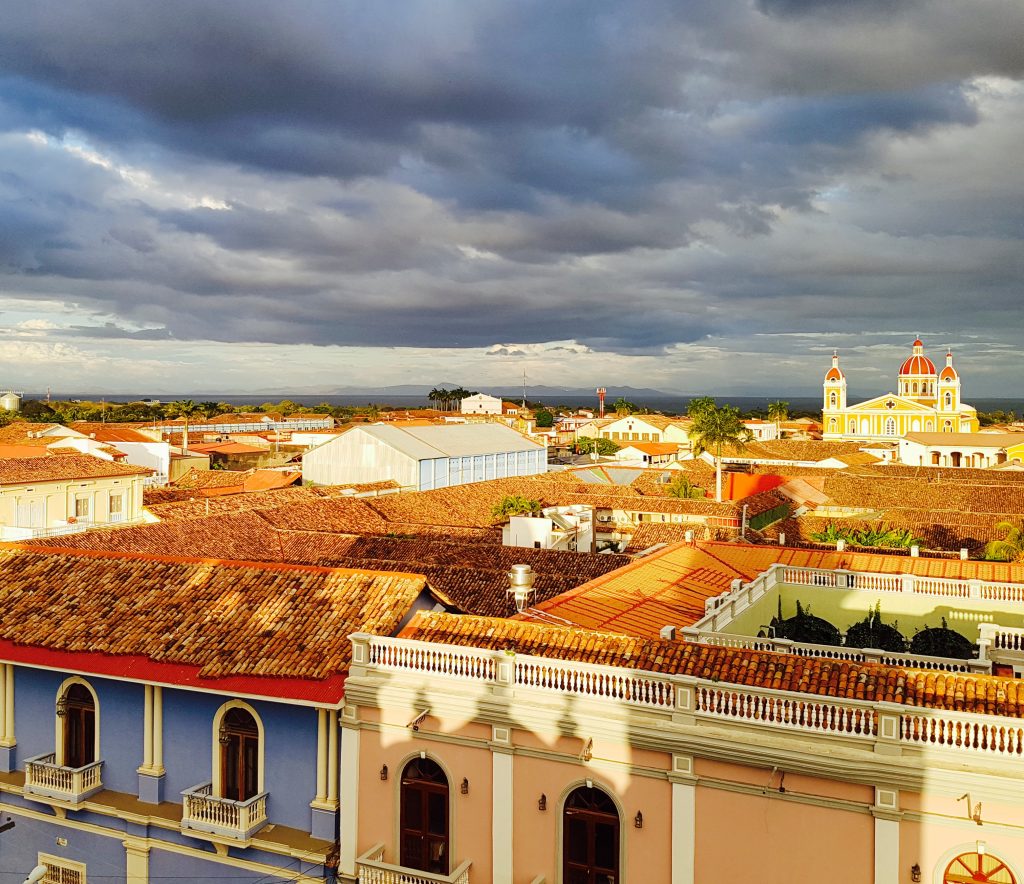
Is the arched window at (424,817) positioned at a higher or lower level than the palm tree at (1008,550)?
lower

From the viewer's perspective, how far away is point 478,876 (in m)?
12.8

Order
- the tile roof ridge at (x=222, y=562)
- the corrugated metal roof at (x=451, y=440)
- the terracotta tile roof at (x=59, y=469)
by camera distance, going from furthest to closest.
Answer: the corrugated metal roof at (x=451, y=440) → the terracotta tile roof at (x=59, y=469) → the tile roof ridge at (x=222, y=562)

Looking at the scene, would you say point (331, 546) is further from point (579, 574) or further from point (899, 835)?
point (899, 835)

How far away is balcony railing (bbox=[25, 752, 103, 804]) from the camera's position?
15.0 m

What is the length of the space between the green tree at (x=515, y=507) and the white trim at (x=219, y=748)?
106ft

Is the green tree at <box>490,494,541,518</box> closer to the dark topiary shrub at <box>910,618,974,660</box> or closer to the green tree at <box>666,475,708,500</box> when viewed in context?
the green tree at <box>666,475,708,500</box>

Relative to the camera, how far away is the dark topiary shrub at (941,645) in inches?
667

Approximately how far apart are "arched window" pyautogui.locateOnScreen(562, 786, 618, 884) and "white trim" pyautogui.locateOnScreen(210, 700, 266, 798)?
5242mm

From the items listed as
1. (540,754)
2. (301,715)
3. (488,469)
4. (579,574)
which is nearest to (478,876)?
(540,754)

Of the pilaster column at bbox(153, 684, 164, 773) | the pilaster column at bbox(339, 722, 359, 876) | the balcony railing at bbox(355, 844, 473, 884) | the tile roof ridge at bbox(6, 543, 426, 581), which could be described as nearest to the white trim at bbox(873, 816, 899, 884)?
the balcony railing at bbox(355, 844, 473, 884)

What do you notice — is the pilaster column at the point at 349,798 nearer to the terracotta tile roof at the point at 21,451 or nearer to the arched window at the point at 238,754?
the arched window at the point at 238,754

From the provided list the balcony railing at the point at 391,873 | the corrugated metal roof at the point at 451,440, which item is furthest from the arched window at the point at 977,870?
the corrugated metal roof at the point at 451,440

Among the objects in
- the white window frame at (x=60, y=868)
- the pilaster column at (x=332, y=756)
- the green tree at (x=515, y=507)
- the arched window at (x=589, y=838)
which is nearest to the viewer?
the arched window at (x=589, y=838)

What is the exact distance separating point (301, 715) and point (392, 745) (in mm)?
1842
